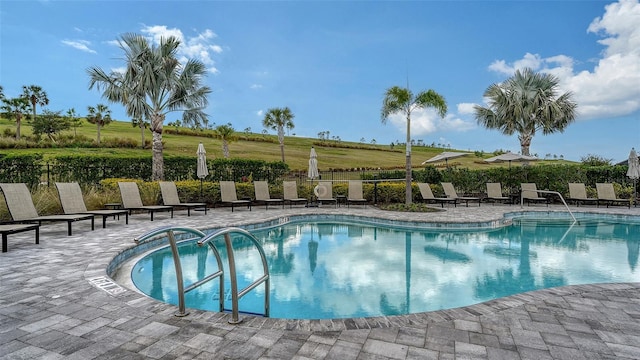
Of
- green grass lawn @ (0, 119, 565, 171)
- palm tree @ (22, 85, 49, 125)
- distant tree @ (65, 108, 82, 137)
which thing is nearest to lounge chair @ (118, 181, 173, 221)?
green grass lawn @ (0, 119, 565, 171)

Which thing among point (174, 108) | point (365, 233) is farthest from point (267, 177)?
point (365, 233)

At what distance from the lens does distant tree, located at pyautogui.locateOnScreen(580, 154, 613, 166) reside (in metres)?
17.4

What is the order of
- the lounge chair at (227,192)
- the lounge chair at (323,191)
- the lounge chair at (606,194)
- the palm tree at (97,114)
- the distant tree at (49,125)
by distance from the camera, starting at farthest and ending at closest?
the palm tree at (97,114) < the distant tree at (49,125) < the lounge chair at (323,191) < the lounge chair at (606,194) < the lounge chair at (227,192)

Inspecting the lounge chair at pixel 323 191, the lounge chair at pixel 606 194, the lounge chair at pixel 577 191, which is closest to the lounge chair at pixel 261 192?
the lounge chair at pixel 323 191

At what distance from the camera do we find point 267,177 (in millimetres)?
16188

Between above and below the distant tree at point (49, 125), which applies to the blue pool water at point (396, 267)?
below

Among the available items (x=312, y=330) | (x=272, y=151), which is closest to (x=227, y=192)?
(x=312, y=330)

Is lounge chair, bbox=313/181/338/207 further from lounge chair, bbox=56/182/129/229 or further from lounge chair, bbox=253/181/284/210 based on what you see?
lounge chair, bbox=56/182/129/229

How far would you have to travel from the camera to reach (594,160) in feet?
59.7

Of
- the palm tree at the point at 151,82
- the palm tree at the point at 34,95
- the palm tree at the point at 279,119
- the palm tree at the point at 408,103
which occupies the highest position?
the palm tree at the point at 34,95

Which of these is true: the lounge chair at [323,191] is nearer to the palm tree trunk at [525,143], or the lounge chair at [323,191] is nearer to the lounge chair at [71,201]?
the lounge chair at [71,201]

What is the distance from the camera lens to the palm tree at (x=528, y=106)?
56.4 ft

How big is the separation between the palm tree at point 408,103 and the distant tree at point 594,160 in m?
10.6

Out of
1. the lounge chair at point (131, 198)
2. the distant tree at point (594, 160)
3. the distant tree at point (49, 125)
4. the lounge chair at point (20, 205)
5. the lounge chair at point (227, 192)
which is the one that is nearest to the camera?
the lounge chair at point (20, 205)
